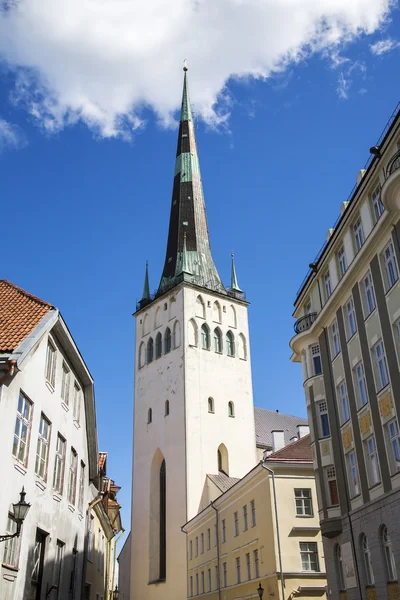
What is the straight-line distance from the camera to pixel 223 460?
2051 inches

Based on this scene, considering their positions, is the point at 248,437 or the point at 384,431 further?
the point at 248,437

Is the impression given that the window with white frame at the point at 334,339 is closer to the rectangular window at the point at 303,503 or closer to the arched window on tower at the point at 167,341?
the rectangular window at the point at 303,503

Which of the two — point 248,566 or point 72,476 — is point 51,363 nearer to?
point 72,476

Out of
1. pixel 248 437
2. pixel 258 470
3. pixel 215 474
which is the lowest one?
pixel 258 470

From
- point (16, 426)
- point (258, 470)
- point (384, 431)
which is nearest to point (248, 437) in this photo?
point (258, 470)

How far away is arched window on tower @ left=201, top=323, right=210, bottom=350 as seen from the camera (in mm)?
56053

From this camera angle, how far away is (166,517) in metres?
49.7

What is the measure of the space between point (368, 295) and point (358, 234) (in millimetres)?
2399

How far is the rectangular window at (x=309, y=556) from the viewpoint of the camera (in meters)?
28.0

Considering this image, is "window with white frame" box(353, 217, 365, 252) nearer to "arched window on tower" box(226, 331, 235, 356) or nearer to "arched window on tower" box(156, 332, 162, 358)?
"arched window on tower" box(226, 331, 235, 356)

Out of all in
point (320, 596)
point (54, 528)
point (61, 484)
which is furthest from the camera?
point (320, 596)

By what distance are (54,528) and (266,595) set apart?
1485 centimetres

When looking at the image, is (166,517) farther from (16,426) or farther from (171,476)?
(16,426)

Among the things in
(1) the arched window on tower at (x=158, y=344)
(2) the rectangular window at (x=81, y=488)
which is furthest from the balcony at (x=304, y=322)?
(1) the arched window on tower at (x=158, y=344)
